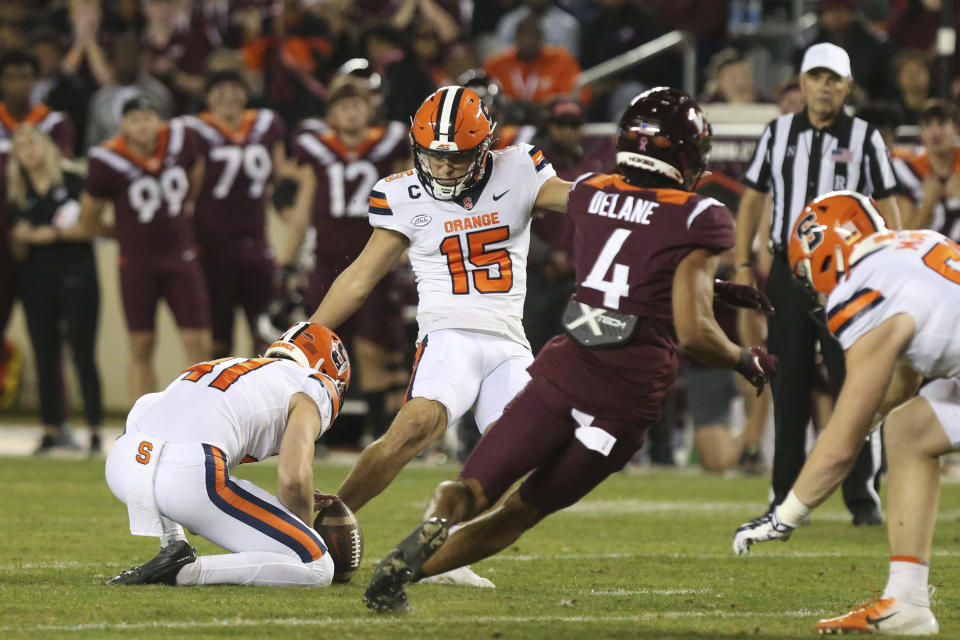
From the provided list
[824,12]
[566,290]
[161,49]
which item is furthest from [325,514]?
[161,49]

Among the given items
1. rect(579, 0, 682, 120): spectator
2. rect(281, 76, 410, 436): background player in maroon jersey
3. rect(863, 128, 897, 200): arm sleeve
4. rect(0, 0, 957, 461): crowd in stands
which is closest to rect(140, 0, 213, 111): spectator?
rect(0, 0, 957, 461): crowd in stands

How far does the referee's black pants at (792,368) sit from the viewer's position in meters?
7.20

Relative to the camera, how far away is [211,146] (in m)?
10.5

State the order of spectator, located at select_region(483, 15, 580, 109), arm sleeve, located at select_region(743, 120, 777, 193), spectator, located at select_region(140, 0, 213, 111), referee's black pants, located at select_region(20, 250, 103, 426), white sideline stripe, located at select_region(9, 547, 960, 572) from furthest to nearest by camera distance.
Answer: spectator, located at select_region(140, 0, 213, 111) < spectator, located at select_region(483, 15, 580, 109) < referee's black pants, located at select_region(20, 250, 103, 426) < arm sleeve, located at select_region(743, 120, 777, 193) < white sideline stripe, located at select_region(9, 547, 960, 572)

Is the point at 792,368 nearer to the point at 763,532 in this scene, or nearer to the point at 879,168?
the point at 879,168

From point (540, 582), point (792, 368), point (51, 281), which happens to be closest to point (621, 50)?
point (51, 281)

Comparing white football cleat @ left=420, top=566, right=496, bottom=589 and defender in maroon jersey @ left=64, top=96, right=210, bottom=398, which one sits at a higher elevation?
defender in maroon jersey @ left=64, top=96, right=210, bottom=398

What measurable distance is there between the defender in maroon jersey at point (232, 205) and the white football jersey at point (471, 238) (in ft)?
16.0

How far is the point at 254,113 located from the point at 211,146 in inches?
15.1

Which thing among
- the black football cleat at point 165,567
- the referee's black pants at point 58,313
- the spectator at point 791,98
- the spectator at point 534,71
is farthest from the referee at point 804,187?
the spectator at point 534,71

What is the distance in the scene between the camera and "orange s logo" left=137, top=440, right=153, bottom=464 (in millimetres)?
5152

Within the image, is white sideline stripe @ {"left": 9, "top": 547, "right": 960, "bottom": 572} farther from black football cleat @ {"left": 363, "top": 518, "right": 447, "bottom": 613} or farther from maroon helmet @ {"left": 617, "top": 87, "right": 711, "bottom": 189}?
maroon helmet @ {"left": 617, "top": 87, "right": 711, "bottom": 189}

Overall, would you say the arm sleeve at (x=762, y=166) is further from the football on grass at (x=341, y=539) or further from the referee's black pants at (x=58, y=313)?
the referee's black pants at (x=58, y=313)

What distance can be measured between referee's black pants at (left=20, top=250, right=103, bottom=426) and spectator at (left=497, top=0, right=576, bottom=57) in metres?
4.43
